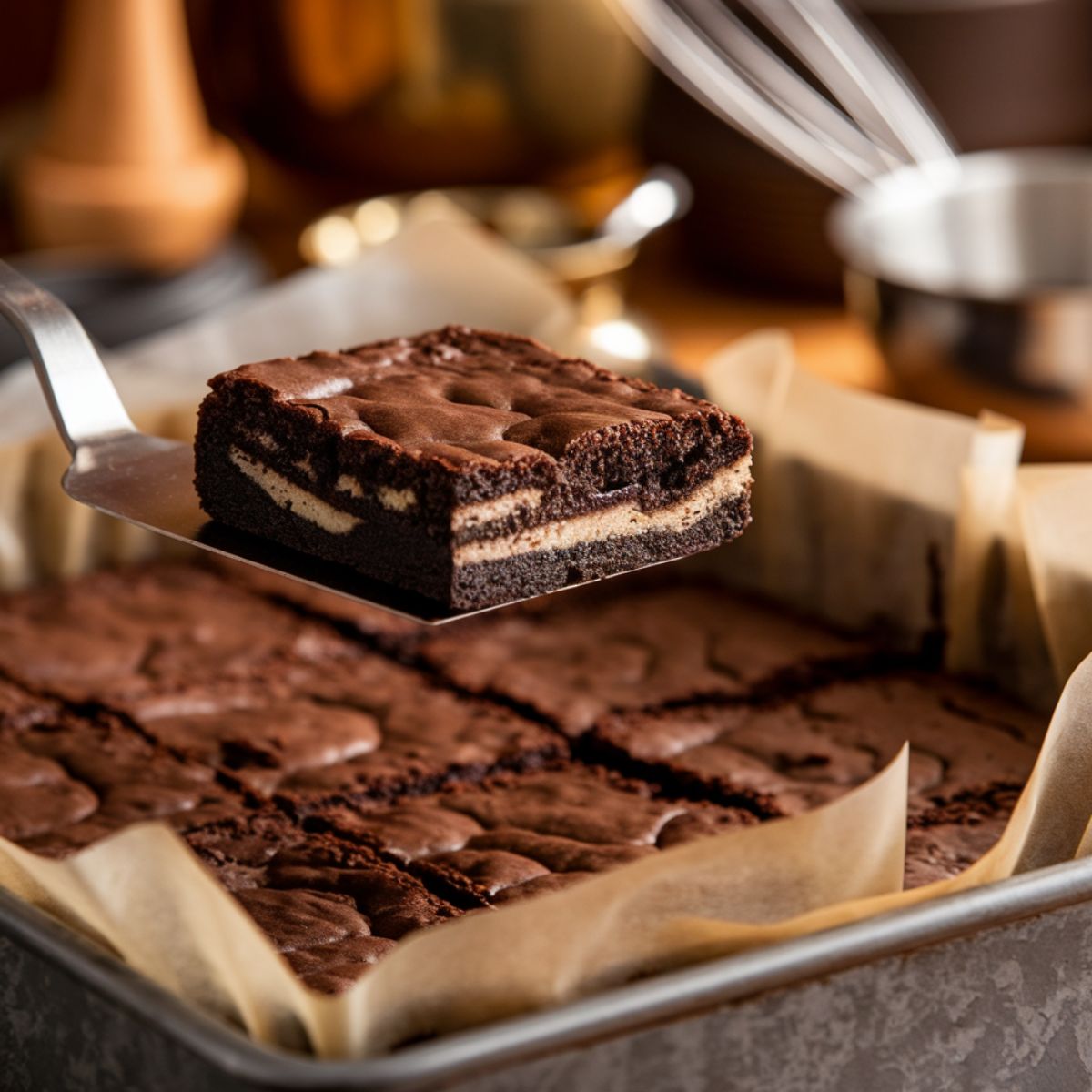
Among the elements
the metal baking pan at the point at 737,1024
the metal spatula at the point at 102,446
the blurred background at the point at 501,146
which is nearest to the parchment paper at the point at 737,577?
the metal baking pan at the point at 737,1024

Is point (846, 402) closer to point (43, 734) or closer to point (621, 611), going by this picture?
point (621, 611)

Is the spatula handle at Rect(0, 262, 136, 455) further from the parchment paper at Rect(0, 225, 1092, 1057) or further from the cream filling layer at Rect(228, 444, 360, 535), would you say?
the parchment paper at Rect(0, 225, 1092, 1057)

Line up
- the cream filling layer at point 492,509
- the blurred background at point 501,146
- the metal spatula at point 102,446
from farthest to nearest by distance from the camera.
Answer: the blurred background at point 501,146 < the metal spatula at point 102,446 < the cream filling layer at point 492,509

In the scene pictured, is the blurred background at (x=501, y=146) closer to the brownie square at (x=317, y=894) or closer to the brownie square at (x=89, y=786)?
the brownie square at (x=89, y=786)

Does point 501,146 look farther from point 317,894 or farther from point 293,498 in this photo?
point 317,894

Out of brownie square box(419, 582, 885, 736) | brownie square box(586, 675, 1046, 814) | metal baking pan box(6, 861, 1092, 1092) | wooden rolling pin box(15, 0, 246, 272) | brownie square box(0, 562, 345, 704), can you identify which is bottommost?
brownie square box(0, 562, 345, 704)

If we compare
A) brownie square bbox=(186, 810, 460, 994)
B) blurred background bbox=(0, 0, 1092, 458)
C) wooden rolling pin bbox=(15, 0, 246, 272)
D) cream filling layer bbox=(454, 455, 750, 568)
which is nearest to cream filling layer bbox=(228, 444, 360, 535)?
cream filling layer bbox=(454, 455, 750, 568)

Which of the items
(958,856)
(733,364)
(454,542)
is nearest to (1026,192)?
(733,364)
